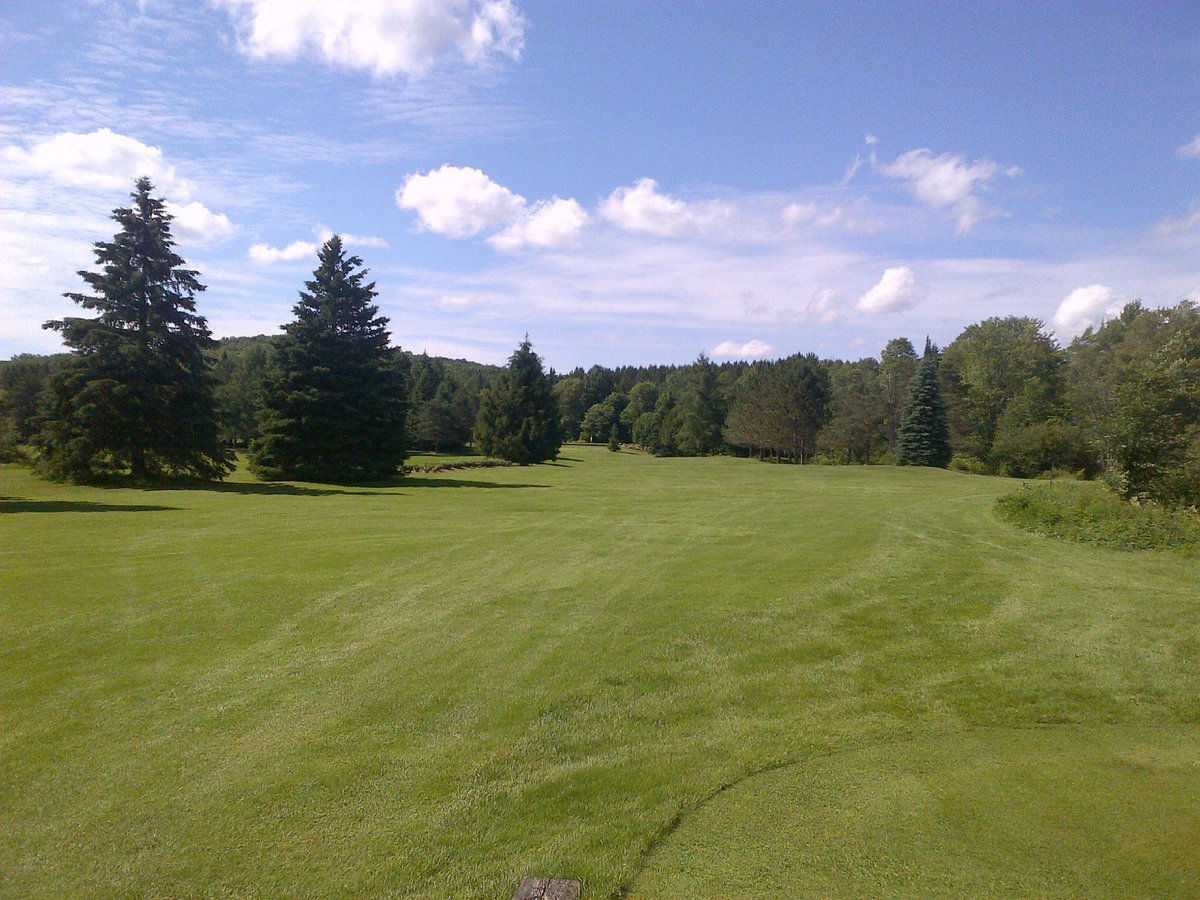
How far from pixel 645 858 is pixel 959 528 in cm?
1462

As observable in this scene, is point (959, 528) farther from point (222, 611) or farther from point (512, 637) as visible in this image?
point (222, 611)

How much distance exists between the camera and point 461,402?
251ft

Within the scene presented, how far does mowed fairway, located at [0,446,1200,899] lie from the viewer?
4.21 metres

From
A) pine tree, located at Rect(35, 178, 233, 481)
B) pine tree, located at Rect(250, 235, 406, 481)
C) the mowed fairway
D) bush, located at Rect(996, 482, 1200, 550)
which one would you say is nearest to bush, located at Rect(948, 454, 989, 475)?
bush, located at Rect(996, 482, 1200, 550)

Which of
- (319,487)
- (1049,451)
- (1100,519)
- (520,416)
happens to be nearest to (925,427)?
(1049,451)

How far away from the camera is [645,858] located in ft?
13.9

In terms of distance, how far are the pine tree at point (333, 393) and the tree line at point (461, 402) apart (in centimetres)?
9

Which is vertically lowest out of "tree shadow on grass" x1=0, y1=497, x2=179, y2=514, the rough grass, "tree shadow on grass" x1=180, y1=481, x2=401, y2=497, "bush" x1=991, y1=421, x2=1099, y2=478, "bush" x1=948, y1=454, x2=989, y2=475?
the rough grass

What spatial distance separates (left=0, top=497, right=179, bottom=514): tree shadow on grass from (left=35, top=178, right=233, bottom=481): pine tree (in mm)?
7428

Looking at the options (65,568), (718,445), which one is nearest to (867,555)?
(65,568)

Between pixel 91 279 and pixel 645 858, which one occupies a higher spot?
pixel 91 279

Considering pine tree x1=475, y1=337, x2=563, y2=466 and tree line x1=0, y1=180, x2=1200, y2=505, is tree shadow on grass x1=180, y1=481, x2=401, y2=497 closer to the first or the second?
tree line x1=0, y1=180, x2=1200, y2=505

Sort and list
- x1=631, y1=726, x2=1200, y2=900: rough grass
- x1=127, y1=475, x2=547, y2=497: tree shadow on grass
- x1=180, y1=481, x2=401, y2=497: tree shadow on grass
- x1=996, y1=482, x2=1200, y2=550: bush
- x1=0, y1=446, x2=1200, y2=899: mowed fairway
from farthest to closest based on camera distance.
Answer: x1=127, y1=475, x2=547, y2=497: tree shadow on grass
x1=180, y1=481, x2=401, y2=497: tree shadow on grass
x1=996, y1=482, x2=1200, y2=550: bush
x1=0, y1=446, x2=1200, y2=899: mowed fairway
x1=631, y1=726, x2=1200, y2=900: rough grass

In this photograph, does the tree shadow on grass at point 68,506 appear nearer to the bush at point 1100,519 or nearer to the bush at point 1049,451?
the bush at point 1100,519
